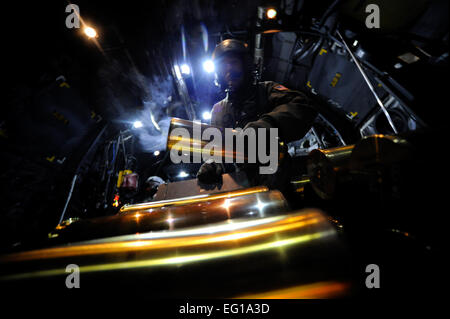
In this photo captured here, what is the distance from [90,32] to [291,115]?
17.8ft

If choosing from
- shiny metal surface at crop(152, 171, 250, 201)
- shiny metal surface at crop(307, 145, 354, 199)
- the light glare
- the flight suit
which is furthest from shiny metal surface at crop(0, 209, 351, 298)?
the light glare

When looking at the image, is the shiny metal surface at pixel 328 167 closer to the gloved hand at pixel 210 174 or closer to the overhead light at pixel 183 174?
the gloved hand at pixel 210 174

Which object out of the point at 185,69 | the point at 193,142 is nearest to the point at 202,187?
the point at 193,142

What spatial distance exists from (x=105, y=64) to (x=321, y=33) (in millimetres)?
5866

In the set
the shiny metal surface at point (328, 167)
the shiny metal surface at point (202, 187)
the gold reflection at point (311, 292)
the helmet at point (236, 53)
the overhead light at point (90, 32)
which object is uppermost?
the overhead light at point (90, 32)

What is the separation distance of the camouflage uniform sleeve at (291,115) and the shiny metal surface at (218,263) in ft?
3.33

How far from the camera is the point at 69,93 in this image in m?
3.92

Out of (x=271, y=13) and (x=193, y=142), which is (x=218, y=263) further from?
(x=271, y=13)

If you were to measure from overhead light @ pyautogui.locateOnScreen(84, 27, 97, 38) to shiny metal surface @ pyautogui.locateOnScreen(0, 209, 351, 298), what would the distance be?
17.9ft

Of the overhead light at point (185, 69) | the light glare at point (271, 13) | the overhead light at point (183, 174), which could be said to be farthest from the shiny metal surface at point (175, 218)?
the overhead light at point (185, 69)

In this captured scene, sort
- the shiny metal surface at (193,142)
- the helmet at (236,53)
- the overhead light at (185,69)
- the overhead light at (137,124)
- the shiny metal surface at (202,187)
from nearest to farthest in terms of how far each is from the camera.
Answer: the shiny metal surface at (193,142) < the shiny metal surface at (202,187) < the helmet at (236,53) < the overhead light at (185,69) < the overhead light at (137,124)

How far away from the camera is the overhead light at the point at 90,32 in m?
3.58

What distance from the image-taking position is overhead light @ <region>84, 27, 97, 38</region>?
3.58 meters

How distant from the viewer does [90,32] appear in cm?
362
